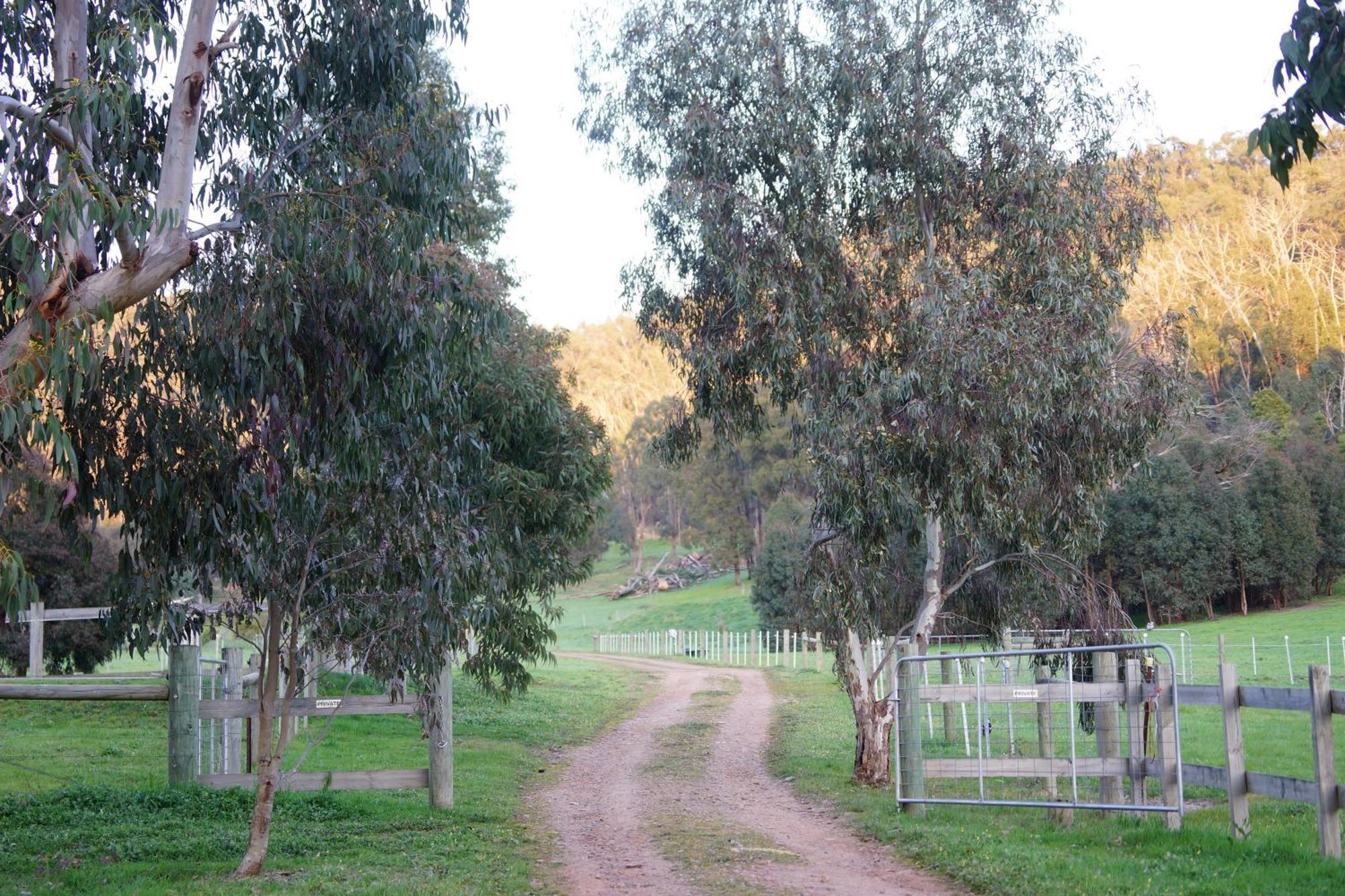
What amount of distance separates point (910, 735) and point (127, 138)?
848cm

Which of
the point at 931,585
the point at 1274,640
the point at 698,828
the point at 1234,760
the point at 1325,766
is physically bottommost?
the point at 1274,640

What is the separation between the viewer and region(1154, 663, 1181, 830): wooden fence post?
9398mm

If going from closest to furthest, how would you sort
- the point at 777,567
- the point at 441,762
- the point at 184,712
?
1. the point at 184,712
2. the point at 441,762
3. the point at 777,567

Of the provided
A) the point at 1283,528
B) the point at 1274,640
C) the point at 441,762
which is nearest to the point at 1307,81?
the point at 441,762

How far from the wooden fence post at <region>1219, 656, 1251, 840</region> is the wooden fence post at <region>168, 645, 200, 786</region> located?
8.41 metres

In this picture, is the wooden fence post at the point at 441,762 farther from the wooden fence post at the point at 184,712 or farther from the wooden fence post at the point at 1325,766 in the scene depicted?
the wooden fence post at the point at 1325,766

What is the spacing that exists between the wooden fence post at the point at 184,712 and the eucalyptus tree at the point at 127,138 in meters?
2.10

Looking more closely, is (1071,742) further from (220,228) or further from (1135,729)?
(220,228)

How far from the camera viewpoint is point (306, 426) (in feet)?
30.7

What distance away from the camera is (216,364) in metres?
9.03

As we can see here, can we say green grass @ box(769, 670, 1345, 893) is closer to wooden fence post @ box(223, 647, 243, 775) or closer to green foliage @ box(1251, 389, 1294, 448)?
wooden fence post @ box(223, 647, 243, 775)

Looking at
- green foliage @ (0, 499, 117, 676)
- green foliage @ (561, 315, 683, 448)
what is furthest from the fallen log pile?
green foliage @ (0, 499, 117, 676)

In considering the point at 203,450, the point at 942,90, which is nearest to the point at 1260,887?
the point at 203,450

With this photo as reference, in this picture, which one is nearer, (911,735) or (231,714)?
(231,714)
